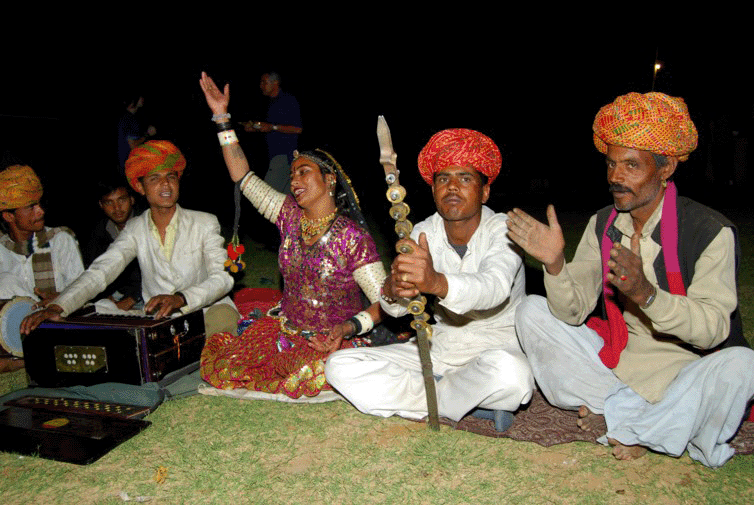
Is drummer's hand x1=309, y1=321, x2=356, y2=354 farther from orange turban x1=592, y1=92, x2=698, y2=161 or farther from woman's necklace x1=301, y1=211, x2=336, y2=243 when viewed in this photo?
orange turban x1=592, y1=92, x2=698, y2=161

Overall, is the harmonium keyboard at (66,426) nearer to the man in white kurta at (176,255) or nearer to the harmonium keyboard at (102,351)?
the harmonium keyboard at (102,351)

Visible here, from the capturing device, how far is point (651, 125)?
3.06 meters

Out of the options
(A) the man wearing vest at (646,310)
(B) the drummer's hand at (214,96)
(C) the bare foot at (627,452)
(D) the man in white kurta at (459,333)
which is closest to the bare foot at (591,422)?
(A) the man wearing vest at (646,310)

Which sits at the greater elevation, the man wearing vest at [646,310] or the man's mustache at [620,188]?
the man's mustache at [620,188]

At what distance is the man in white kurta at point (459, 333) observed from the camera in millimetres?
3223

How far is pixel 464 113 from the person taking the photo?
1880 centimetres

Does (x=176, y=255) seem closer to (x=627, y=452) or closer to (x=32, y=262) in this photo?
(x=32, y=262)

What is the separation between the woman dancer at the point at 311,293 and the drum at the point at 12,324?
5.38 ft

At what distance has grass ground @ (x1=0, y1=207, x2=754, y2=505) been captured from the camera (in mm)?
2760

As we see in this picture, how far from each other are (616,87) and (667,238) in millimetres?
19448

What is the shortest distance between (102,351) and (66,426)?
0.59 m

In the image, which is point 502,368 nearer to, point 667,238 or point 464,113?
point 667,238

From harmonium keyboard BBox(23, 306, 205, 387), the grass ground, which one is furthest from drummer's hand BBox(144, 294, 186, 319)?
the grass ground

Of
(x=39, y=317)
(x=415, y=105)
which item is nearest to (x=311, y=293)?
(x=39, y=317)
